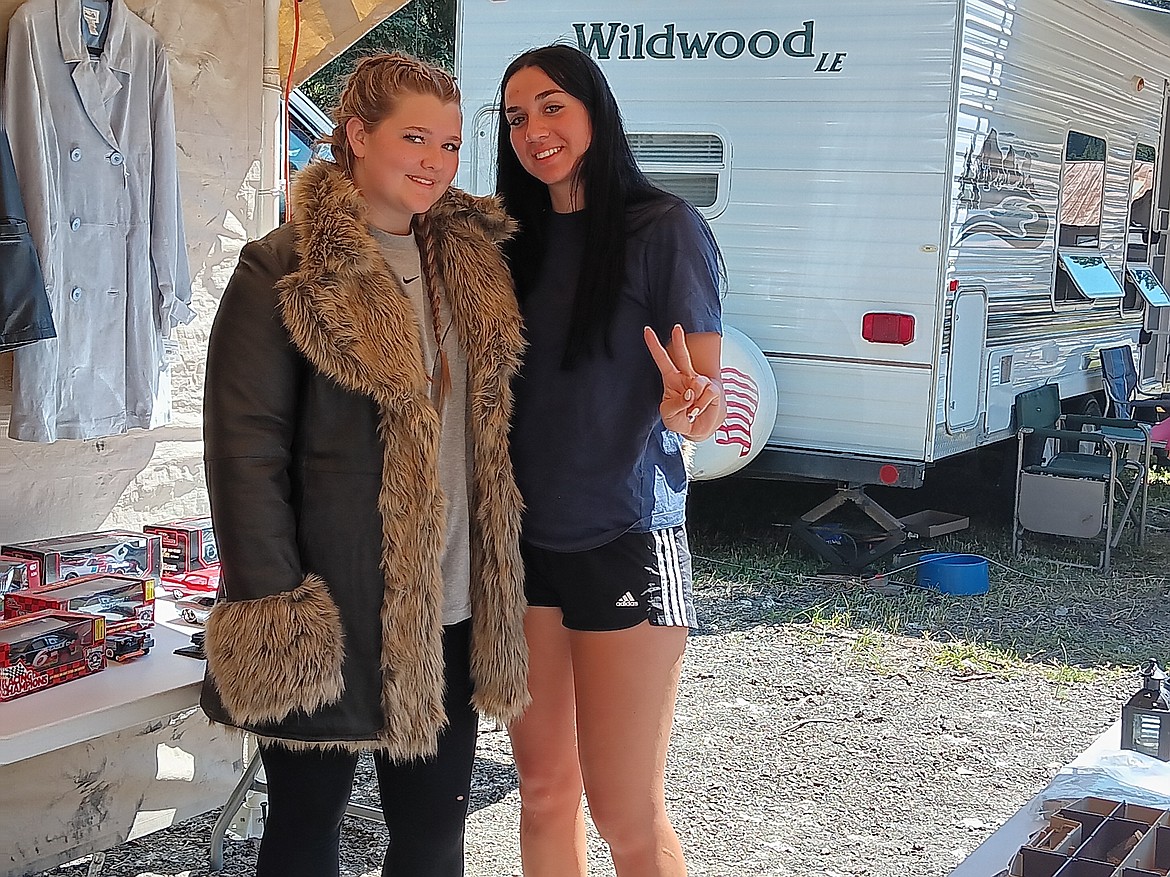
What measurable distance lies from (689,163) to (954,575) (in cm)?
227

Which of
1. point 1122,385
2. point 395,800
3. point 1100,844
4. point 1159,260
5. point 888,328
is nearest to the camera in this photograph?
point 1100,844

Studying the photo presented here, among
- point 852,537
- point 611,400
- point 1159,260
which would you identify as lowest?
point 852,537

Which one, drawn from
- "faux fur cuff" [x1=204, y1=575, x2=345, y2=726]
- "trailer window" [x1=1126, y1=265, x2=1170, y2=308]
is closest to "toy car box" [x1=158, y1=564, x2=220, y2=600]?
"faux fur cuff" [x1=204, y1=575, x2=345, y2=726]

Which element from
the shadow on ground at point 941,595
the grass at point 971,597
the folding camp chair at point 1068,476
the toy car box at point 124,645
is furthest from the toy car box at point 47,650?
the folding camp chair at point 1068,476

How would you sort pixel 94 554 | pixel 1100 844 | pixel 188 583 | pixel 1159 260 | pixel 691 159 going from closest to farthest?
pixel 1100 844 → pixel 94 554 → pixel 188 583 → pixel 691 159 → pixel 1159 260

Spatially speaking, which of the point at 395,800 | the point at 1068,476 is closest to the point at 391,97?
the point at 395,800

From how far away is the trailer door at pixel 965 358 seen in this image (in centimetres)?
578

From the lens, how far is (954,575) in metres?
5.94

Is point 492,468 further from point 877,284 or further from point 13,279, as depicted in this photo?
point 877,284

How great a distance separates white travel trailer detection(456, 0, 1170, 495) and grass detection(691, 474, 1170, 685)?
0.54 meters

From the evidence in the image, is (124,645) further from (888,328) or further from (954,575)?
(954,575)

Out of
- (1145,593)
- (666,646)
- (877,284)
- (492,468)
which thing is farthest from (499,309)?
(1145,593)

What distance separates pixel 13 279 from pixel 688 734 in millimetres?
2628

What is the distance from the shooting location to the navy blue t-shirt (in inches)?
86.7
